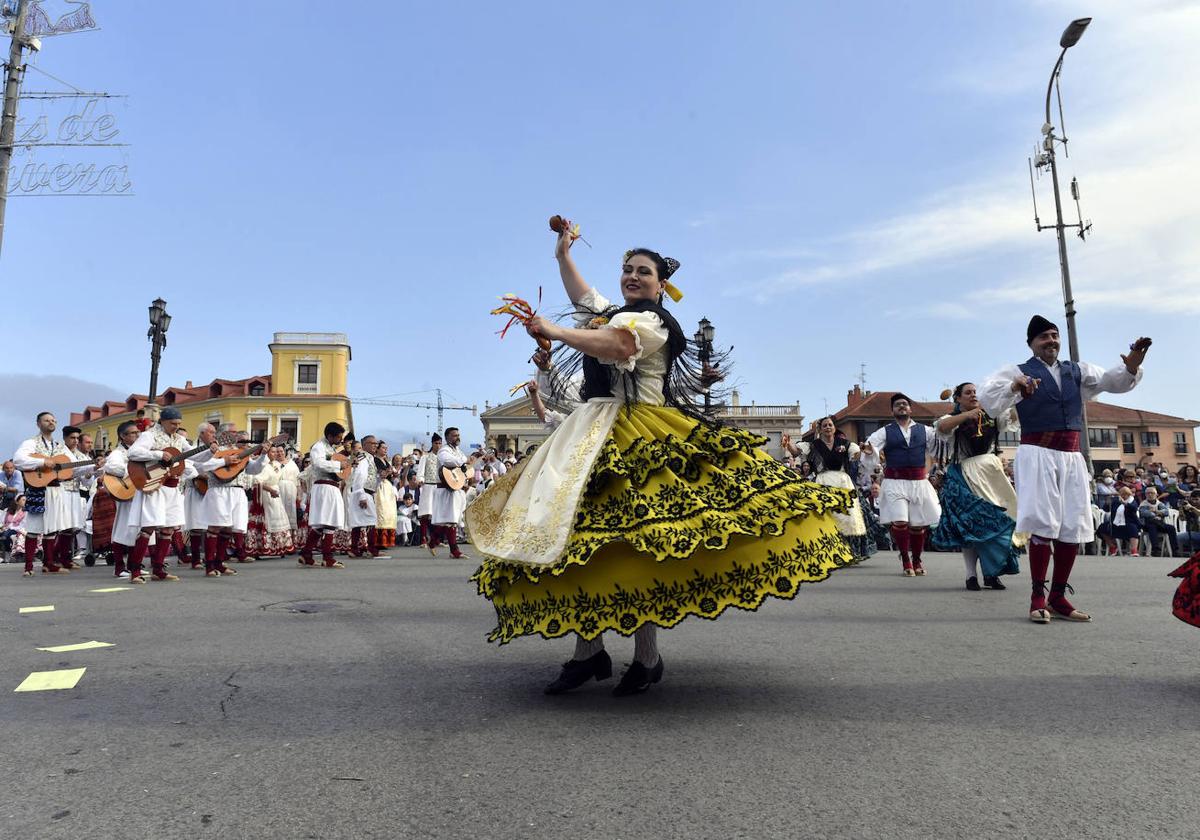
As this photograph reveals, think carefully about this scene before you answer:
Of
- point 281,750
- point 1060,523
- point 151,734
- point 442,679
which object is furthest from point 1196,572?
point 151,734

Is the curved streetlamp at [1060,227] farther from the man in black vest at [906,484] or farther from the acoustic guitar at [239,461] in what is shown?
the acoustic guitar at [239,461]

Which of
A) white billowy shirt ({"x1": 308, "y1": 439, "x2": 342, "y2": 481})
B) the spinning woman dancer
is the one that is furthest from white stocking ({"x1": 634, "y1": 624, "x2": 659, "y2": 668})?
white billowy shirt ({"x1": 308, "y1": 439, "x2": 342, "y2": 481})

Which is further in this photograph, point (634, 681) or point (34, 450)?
point (34, 450)

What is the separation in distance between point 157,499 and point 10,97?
9966 mm

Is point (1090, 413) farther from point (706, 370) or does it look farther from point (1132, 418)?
point (706, 370)

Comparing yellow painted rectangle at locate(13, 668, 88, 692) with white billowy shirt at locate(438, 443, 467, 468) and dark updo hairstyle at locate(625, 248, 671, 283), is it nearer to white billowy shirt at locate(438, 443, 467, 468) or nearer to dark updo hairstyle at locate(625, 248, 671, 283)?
dark updo hairstyle at locate(625, 248, 671, 283)

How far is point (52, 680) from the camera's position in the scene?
14.2ft

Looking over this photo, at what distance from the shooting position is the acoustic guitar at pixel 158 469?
1012 centimetres

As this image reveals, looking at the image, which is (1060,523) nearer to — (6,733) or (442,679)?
(442,679)

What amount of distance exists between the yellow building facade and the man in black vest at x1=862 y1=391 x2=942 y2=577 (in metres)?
57.3

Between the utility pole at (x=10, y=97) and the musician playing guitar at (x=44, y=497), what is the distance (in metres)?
5.13

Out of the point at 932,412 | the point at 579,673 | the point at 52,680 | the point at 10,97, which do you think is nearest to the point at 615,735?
the point at 579,673

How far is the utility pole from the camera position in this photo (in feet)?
48.8

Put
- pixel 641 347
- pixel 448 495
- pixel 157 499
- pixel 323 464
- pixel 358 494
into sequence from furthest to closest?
pixel 448 495 → pixel 358 494 → pixel 323 464 → pixel 157 499 → pixel 641 347
